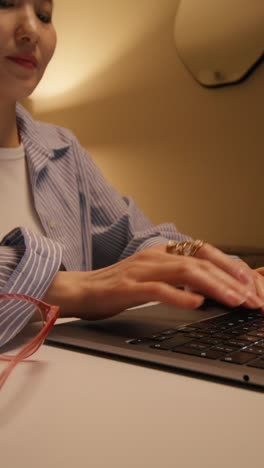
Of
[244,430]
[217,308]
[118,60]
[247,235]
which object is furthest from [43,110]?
[244,430]

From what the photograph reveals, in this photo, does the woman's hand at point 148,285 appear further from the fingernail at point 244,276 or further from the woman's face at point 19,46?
the woman's face at point 19,46

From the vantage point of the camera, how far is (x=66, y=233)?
3.42 ft

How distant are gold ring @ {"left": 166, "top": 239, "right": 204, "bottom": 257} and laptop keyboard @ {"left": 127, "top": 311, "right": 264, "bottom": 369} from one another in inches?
3.9

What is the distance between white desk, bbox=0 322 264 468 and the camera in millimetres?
255

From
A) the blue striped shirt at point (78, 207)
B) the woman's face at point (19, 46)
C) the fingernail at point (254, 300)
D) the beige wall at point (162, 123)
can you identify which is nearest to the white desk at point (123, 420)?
the fingernail at point (254, 300)

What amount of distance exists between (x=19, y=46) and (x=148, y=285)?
64 centimetres

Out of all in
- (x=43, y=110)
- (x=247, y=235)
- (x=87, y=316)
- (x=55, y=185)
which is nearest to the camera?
(x=87, y=316)

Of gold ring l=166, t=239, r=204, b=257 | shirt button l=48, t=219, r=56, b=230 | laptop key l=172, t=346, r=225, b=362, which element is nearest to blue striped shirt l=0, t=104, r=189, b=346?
shirt button l=48, t=219, r=56, b=230

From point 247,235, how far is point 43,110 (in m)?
1.14

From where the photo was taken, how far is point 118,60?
207cm

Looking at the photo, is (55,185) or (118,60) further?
(118,60)

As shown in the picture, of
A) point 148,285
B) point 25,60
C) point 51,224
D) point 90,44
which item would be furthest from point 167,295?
point 90,44

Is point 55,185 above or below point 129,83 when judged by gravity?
below

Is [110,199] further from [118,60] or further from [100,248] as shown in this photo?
[118,60]
